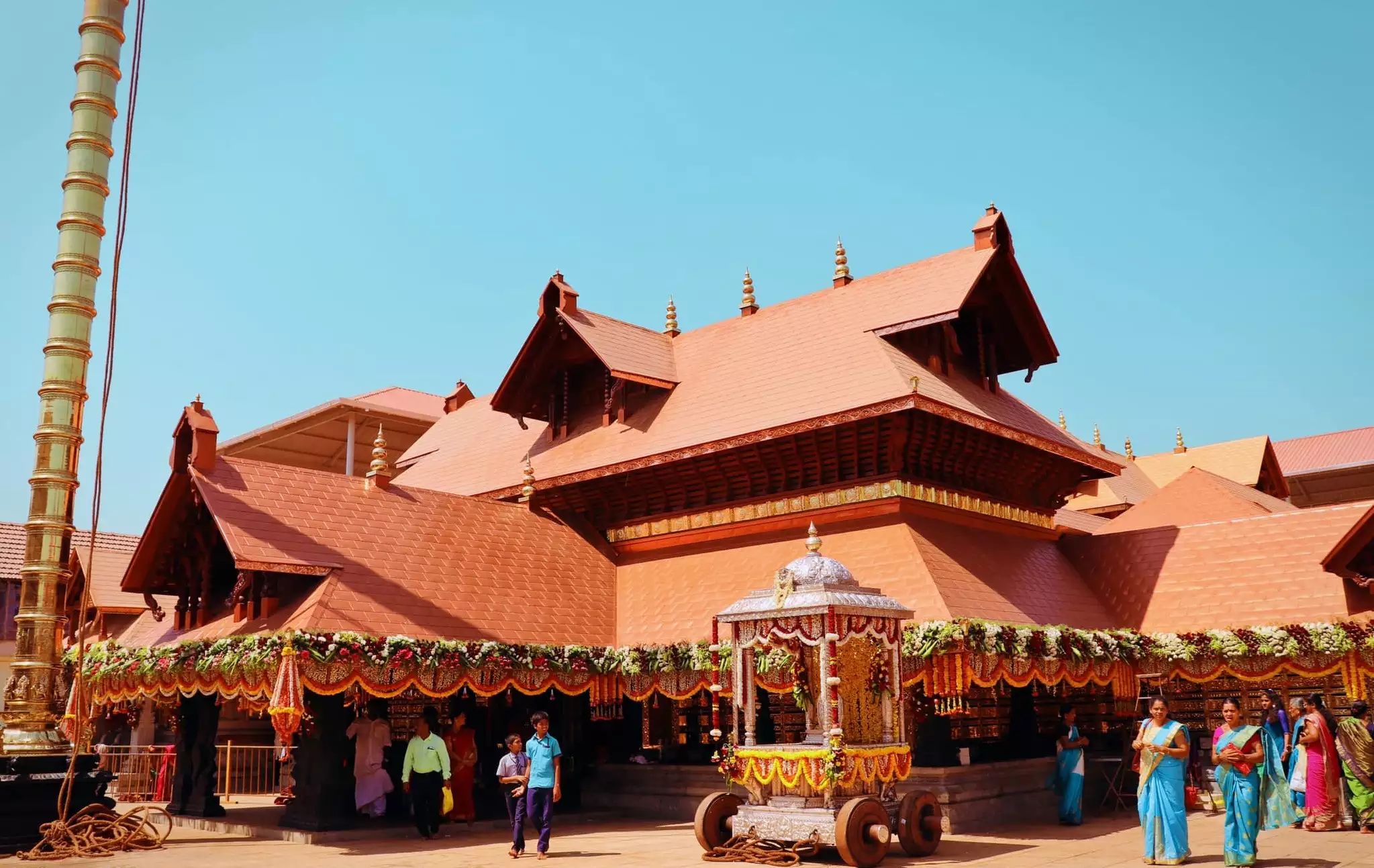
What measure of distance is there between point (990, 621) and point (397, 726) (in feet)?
26.1

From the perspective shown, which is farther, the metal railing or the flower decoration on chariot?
the metal railing

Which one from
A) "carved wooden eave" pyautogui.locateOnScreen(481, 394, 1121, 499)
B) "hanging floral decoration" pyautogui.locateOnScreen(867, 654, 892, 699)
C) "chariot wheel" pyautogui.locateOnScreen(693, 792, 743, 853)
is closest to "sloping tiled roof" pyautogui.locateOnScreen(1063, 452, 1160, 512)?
"carved wooden eave" pyautogui.locateOnScreen(481, 394, 1121, 499)

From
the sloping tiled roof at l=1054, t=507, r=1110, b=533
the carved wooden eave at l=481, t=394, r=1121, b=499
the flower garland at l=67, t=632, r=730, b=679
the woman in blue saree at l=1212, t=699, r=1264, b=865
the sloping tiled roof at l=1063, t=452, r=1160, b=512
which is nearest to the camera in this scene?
the woman in blue saree at l=1212, t=699, r=1264, b=865

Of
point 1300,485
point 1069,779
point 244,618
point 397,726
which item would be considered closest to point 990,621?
point 1069,779

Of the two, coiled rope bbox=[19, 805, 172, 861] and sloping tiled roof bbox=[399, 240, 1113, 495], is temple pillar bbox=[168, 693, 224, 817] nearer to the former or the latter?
coiled rope bbox=[19, 805, 172, 861]

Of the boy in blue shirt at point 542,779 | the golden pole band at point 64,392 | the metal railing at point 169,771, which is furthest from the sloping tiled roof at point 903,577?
the metal railing at point 169,771

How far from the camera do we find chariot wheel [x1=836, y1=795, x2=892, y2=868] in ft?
36.0

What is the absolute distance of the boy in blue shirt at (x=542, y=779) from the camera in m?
12.0

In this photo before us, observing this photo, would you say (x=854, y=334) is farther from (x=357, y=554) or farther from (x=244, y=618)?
(x=244, y=618)

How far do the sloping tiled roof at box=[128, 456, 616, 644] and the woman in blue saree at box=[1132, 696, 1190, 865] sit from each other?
7.85 meters

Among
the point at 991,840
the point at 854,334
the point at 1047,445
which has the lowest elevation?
the point at 991,840

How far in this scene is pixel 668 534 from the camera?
702 inches

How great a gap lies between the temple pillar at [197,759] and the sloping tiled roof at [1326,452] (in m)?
35.6

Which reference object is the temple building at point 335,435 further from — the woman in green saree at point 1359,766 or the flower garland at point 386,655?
the woman in green saree at point 1359,766
